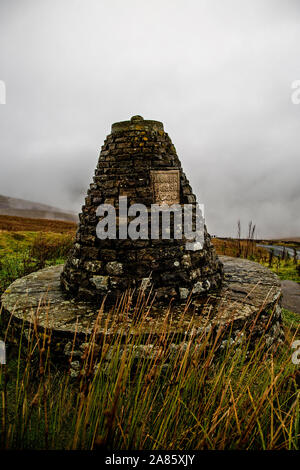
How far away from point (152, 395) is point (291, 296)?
7146 mm

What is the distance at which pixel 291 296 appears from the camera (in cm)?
854

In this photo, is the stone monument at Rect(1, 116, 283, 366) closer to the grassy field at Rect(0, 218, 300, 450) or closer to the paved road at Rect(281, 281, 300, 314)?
the grassy field at Rect(0, 218, 300, 450)

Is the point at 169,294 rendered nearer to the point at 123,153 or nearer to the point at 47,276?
the point at 123,153

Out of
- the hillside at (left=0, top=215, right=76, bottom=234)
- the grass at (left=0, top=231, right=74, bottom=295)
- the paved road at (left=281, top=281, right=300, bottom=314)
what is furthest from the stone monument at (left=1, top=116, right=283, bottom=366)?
the hillside at (left=0, top=215, right=76, bottom=234)

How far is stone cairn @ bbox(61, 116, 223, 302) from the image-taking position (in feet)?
13.5

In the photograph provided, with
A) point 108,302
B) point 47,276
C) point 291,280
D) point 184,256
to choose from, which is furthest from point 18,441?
point 291,280

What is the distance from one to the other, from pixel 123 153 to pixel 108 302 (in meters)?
2.41

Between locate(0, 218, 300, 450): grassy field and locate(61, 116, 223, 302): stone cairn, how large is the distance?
0.98 metres

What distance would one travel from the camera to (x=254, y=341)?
4.09m

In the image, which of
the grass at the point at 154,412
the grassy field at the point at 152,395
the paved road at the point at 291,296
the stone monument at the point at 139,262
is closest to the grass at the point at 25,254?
the grassy field at the point at 152,395

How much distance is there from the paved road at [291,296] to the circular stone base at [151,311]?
269cm

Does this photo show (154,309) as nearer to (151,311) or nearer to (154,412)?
(151,311)

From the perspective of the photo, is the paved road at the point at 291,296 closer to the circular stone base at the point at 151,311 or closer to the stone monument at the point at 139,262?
the circular stone base at the point at 151,311
